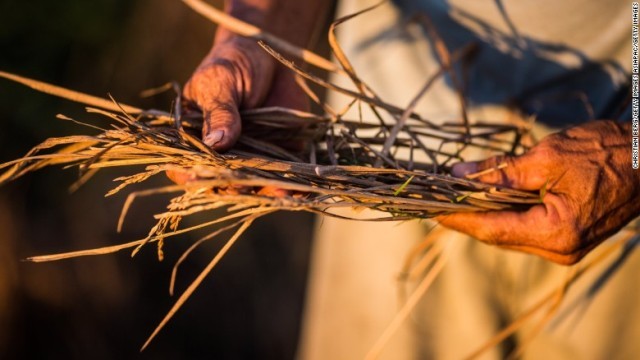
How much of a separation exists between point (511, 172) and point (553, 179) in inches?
1.9

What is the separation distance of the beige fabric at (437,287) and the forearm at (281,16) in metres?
0.18

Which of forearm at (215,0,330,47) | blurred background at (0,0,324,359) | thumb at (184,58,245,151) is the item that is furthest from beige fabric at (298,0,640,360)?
blurred background at (0,0,324,359)

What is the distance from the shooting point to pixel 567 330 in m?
1.09

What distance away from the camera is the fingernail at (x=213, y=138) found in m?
0.62

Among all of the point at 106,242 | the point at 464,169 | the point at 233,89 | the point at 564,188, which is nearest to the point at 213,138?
the point at 233,89

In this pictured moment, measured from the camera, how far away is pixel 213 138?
62 cm

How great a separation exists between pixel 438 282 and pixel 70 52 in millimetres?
1335

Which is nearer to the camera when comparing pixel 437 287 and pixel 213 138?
pixel 213 138

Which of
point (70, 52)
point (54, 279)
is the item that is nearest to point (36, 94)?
point (70, 52)

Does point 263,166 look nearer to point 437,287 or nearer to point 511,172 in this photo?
point 511,172

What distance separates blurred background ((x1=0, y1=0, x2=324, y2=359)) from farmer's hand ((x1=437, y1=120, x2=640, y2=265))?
1502 millimetres

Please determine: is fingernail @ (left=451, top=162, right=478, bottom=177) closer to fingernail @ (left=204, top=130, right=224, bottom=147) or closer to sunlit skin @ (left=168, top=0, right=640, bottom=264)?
sunlit skin @ (left=168, top=0, right=640, bottom=264)

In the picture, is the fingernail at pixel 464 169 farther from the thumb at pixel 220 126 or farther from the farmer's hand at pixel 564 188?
the thumb at pixel 220 126

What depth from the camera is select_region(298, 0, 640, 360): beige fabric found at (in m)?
1.05
